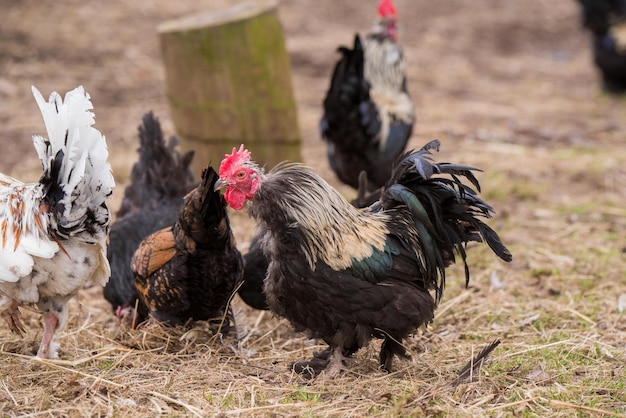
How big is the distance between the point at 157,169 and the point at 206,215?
1353mm

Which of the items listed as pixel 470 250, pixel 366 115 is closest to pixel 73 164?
pixel 366 115

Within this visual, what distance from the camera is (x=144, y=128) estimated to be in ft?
18.1

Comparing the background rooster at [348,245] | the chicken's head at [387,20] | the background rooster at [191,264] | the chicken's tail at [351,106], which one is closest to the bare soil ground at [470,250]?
the background rooster at [191,264]

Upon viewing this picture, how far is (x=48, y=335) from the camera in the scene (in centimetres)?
424

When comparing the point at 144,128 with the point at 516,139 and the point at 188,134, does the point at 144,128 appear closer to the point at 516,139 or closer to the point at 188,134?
the point at 188,134

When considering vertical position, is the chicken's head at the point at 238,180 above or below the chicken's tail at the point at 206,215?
above

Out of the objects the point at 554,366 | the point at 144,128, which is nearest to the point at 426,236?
the point at 554,366

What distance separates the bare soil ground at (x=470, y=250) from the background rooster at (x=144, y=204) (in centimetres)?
26

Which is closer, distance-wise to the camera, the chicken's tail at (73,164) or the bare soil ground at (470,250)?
the chicken's tail at (73,164)

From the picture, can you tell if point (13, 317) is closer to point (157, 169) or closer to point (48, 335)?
point (48, 335)

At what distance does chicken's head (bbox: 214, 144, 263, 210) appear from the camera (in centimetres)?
386

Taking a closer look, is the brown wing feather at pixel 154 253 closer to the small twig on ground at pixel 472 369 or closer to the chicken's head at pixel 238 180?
the chicken's head at pixel 238 180

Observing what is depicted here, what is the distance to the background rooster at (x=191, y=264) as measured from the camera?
4.36m

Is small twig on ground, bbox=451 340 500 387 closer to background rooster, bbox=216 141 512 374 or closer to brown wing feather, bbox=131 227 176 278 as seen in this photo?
background rooster, bbox=216 141 512 374
